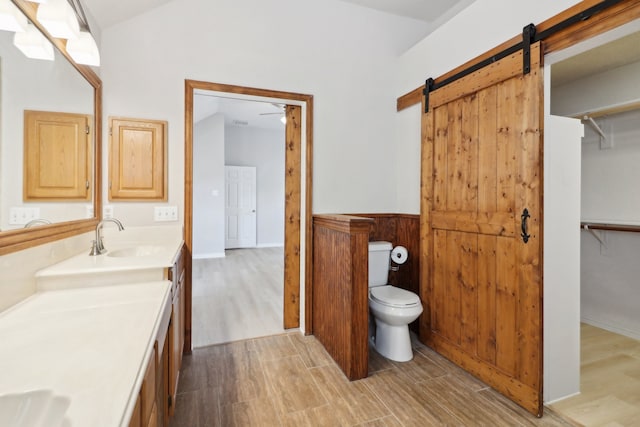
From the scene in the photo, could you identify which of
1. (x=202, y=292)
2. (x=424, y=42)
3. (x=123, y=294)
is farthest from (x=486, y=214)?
(x=202, y=292)

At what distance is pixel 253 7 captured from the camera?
2643 millimetres

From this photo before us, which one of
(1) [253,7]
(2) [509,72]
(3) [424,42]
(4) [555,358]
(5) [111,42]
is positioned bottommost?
(4) [555,358]

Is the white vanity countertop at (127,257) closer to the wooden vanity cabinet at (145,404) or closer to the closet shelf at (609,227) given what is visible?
the wooden vanity cabinet at (145,404)

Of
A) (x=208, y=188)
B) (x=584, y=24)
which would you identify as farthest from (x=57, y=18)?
(x=208, y=188)

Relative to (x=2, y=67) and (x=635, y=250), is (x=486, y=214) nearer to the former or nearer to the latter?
(x=635, y=250)

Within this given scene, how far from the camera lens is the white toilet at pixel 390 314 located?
7.64 ft

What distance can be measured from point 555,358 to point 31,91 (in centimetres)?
306

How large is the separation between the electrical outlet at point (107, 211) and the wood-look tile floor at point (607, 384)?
3198 millimetres

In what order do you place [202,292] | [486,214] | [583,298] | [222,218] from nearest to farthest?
1. [486,214]
2. [583,298]
3. [202,292]
4. [222,218]

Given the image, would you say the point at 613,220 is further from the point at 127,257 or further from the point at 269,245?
the point at 269,245

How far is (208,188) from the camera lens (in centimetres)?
657

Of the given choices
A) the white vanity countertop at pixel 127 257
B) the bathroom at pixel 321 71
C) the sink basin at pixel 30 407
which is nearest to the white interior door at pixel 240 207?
the bathroom at pixel 321 71

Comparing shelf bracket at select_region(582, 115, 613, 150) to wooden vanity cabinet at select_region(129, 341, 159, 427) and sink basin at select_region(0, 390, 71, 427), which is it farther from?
sink basin at select_region(0, 390, 71, 427)

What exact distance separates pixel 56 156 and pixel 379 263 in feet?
7.62
